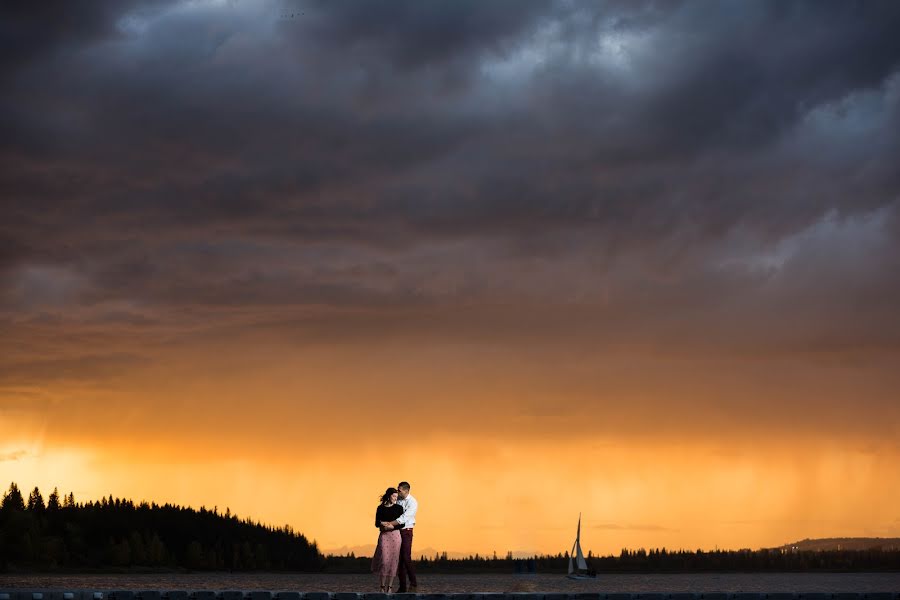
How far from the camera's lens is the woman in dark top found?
34594 millimetres

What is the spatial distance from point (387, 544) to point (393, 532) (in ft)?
1.33

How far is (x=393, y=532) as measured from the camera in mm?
34938

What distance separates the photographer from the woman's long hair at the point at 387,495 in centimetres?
3434

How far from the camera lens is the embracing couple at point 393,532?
3456 cm

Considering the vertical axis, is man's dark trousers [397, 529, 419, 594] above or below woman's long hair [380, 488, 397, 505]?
below

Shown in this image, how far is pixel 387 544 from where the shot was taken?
3491 centimetres

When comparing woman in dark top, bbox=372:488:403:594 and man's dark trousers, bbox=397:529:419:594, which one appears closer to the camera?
woman in dark top, bbox=372:488:403:594

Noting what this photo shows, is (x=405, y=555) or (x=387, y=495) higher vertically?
(x=387, y=495)

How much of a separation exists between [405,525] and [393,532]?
1.60ft

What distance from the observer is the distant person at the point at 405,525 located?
34531 mm

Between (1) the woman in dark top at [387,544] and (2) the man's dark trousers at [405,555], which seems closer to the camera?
(1) the woman in dark top at [387,544]

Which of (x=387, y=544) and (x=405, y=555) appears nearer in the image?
(x=387, y=544)

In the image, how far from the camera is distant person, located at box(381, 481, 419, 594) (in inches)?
1359

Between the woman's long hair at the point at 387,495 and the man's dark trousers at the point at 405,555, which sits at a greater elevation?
the woman's long hair at the point at 387,495
